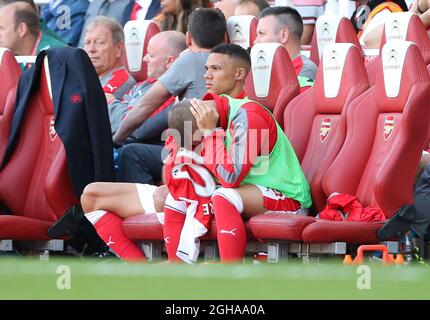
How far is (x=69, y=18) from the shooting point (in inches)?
390

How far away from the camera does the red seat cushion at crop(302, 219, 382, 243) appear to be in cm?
565

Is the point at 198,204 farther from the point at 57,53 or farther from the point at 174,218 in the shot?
the point at 57,53

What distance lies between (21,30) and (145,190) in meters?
2.28

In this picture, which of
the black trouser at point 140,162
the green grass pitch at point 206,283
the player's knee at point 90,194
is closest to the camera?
the green grass pitch at point 206,283

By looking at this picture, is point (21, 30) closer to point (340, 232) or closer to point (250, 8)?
point (250, 8)

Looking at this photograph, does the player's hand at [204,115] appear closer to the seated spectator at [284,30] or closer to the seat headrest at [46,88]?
the seat headrest at [46,88]

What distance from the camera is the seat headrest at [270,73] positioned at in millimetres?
6770

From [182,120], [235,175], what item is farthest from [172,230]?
→ [182,120]

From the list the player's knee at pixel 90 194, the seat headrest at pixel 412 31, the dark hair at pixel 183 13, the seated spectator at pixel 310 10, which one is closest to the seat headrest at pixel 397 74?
the seat headrest at pixel 412 31

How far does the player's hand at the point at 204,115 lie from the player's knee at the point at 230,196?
1.07 feet

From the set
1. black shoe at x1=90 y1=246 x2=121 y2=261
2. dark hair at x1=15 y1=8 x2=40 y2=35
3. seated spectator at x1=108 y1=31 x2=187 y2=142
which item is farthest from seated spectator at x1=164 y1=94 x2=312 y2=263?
dark hair at x1=15 y1=8 x2=40 y2=35

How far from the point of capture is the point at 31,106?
7.04m

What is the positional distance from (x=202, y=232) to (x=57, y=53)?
156cm
